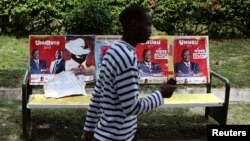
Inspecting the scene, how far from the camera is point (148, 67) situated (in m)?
6.59

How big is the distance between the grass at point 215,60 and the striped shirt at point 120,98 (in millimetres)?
4902

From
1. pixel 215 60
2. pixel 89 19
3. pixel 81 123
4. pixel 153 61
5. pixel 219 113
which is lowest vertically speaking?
pixel 81 123

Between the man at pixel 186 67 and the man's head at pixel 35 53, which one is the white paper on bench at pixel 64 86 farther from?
the man at pixel 186 67

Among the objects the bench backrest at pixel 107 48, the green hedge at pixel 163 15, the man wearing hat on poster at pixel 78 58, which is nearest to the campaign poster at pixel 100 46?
the bench backrest at pixel 107 48

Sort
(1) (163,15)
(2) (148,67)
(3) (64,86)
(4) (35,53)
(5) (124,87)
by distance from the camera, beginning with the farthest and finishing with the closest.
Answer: (1) (163,15)
(2) (148,67)
(4) (35,53)
(3) (64,86)
(5) (124,87)

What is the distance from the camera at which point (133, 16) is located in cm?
314

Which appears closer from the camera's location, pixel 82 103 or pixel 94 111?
pixel 94 111

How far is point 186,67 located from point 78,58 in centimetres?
142

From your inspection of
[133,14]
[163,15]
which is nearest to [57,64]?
[133,14]

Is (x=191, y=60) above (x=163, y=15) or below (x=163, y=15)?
below

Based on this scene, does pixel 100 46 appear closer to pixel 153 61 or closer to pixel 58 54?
pixel 58 54

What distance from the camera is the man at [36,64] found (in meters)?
6.34

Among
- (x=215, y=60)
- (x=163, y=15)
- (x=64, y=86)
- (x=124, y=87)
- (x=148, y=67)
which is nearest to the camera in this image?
(x=124, y=87)

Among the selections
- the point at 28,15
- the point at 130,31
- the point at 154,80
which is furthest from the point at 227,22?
the point at 130,31
